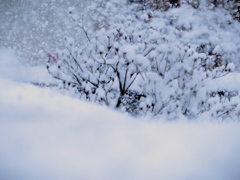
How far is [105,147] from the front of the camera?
707 mm

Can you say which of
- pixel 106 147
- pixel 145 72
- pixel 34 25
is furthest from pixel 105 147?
pixel 34 25

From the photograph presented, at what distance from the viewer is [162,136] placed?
2.50 feet

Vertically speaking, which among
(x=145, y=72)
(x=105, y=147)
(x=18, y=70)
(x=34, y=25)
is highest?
(x=34, y=25)

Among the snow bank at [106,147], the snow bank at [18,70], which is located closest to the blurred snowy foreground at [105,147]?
the snow bank at [106,147]

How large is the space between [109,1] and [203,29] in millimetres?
1815

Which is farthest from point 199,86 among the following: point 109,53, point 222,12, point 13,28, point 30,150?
point 13,28

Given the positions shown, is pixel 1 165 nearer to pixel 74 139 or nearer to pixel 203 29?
pixel 74 139

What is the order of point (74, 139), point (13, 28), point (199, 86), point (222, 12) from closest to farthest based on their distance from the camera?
point (74, 139) → point (199, 86) → point (222, 12) → point (13, 28)

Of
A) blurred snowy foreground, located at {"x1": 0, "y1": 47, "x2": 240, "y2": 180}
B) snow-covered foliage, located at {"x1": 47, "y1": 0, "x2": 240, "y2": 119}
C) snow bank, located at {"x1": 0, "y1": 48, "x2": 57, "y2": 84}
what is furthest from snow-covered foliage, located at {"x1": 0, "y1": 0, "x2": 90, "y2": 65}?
Answer: blurred snowy foreground, located at {"x1": 0, "y1": 47, "x2": 240, "y2": 180}

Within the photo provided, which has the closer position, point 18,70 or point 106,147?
point 106,147

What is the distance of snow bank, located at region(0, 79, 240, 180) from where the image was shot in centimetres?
A: 63

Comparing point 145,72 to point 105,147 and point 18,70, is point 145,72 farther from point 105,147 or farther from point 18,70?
point 18,70

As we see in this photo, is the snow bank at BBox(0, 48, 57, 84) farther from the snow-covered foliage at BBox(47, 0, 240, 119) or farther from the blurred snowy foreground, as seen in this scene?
the blurred snowy foreground

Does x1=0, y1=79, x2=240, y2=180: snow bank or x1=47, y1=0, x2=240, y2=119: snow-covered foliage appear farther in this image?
x1=47, y1=0, x2=240, y2=119: snow-covered foliage
